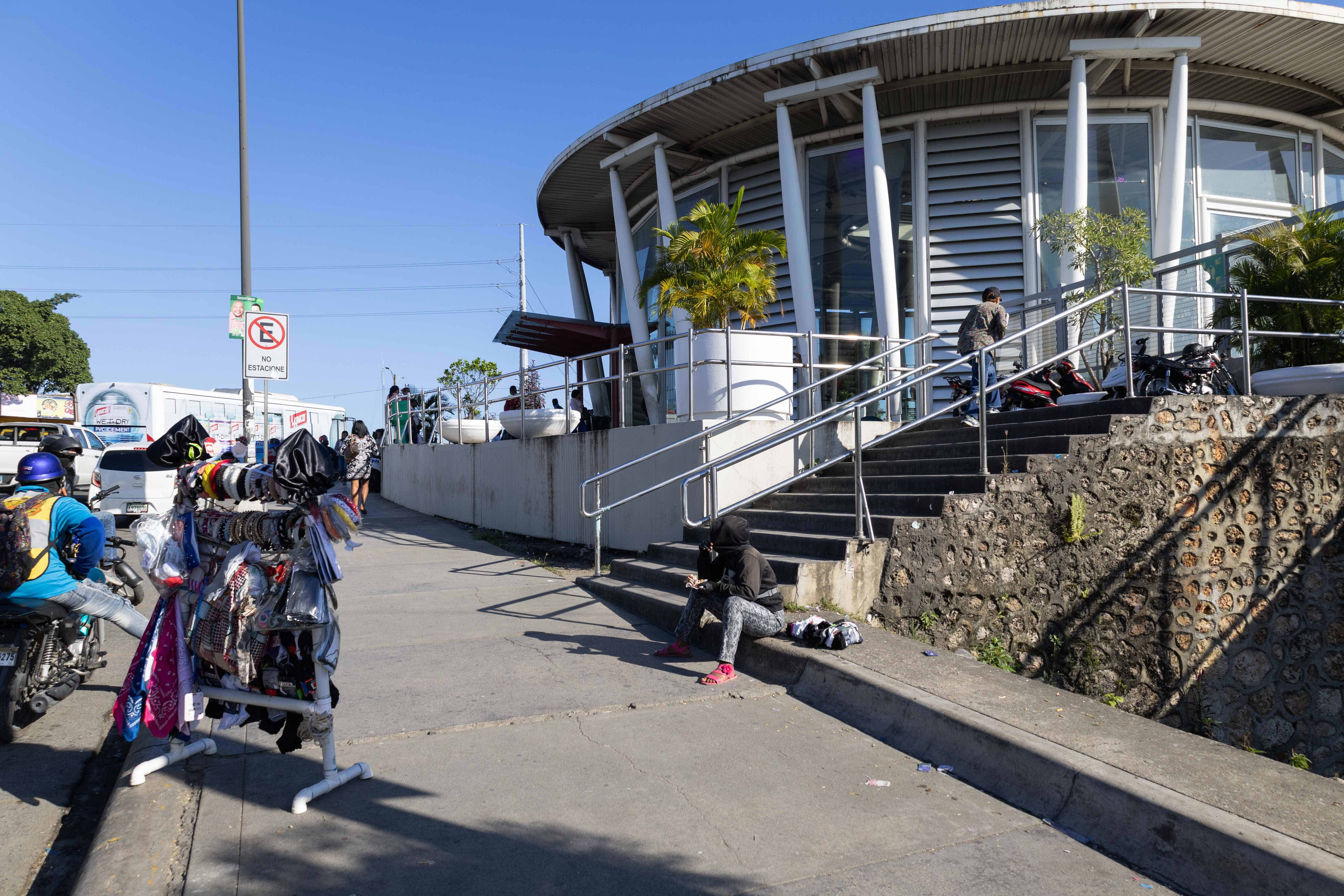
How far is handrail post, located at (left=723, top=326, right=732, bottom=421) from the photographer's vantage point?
9750 mm

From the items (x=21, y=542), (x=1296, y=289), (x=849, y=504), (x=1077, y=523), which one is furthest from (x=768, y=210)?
(x=21, y=542)

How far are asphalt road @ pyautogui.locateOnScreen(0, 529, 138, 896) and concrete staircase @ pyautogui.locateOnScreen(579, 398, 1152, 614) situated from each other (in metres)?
4.20

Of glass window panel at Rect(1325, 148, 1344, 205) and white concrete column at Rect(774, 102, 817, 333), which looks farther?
glass window panel at Rect(1325, 148, 1344, 205)

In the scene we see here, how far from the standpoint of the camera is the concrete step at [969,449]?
7598 millimetres

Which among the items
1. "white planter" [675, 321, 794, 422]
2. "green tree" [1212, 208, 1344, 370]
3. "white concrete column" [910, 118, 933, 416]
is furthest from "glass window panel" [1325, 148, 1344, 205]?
"white planter" [675, 321, 794, 422]

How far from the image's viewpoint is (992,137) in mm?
16328

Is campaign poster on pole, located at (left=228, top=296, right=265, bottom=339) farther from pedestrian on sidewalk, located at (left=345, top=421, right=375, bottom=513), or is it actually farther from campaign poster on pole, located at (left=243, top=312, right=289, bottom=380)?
pedestrian on sidewalk, located at (left=345, top=421, right=375, bottom=513)

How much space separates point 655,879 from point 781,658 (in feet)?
9.06

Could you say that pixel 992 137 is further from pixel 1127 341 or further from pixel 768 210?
pixel 1127 341

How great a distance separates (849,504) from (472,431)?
30.0ft

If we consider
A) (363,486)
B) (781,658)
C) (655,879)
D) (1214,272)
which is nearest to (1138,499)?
(781,658)

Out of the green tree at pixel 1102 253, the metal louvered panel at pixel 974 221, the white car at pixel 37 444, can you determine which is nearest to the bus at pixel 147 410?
the white car at pixel 37 444

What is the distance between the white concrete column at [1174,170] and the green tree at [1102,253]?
0.30 metres

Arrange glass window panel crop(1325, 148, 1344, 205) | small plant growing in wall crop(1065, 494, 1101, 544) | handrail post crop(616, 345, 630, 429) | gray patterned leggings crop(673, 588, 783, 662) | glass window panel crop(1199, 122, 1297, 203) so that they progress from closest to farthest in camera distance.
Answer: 1. gray patterned leggings crop(673, 588, 783, 662)
2. small plant growing in wall crop(1065, 494, 1101, 544)
3. handrail post crop(616, 345, 630, 429)
4. glass window panel crop(1199, 122, 1297, 203)
5. glass window panel crop(1325, 148, 1344, 205)
